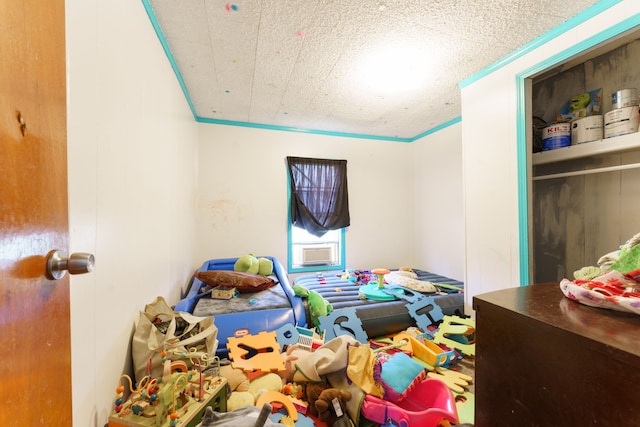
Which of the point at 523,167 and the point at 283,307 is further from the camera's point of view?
the point at 283,307

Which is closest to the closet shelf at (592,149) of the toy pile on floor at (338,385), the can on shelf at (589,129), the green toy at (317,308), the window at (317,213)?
the can on shelf at (589,129)

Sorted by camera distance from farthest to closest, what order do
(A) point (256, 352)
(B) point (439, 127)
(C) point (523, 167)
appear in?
(B) point (439, 127) < (C) point (523, 167) < (A) point (256, 352)

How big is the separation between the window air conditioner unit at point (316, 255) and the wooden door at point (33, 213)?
115 inches

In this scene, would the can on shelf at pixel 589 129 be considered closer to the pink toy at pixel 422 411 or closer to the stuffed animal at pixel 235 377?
the pink toy at pixel 422 411

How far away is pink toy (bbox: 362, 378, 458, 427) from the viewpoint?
1.13 m

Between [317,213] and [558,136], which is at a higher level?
[558,136]

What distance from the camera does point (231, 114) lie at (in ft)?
9.62

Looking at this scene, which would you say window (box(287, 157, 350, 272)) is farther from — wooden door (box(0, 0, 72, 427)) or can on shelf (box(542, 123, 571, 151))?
wooden door (box(0, 0, 72, 427))

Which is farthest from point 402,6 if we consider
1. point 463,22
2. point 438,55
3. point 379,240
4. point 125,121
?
point 379,240

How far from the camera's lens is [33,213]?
464 mm

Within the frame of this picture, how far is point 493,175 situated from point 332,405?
6.12 feet

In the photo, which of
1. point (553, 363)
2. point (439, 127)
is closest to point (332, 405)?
point (553, 363)

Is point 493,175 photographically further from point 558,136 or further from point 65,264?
point 65,264

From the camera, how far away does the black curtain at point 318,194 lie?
3340 mm
